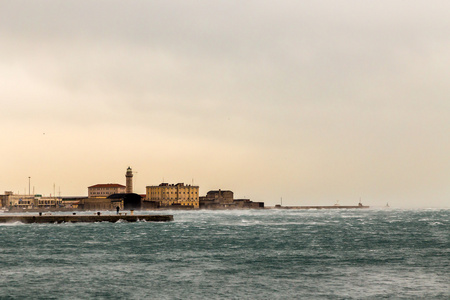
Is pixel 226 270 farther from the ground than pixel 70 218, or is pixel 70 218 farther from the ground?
pixel 70 218

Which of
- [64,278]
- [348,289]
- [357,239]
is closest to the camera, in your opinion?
[348,289]

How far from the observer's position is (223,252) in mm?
62500

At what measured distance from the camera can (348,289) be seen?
1526 inches

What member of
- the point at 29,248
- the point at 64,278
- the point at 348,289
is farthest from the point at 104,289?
the point at 29,248

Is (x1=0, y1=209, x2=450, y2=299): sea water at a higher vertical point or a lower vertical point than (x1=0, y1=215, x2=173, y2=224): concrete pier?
lower

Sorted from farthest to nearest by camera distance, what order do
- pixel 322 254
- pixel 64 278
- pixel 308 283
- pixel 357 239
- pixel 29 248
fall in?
pixel 357 239
pixel 29 248
pixel 322 254
pixel 64 278
pixel 308 283

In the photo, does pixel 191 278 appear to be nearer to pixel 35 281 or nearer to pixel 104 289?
pixel 104 289

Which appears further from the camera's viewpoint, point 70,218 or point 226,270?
point 70,218

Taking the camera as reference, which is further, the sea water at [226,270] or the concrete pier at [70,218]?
the concrete pier at [70,218]

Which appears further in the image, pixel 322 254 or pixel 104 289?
pixel 322 254

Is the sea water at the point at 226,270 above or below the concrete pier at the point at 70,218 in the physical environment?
below

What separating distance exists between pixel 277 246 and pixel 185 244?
11276mm

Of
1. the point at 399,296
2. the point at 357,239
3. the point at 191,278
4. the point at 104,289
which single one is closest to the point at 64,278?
the point at 104,289

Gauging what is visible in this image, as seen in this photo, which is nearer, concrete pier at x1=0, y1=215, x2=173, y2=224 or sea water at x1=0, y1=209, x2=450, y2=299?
sea water at x1=0, y1=209, x2=450, y2=299
